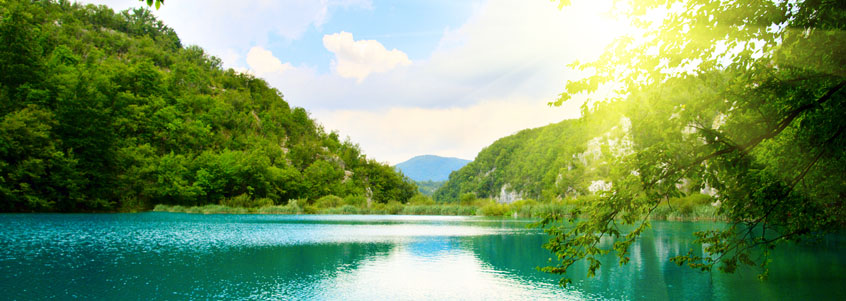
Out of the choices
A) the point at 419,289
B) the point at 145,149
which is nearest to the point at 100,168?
the point at 145,149

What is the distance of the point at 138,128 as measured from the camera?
76.1m

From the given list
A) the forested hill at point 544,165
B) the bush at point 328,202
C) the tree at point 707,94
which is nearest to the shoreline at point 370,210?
the bush at point 328,202

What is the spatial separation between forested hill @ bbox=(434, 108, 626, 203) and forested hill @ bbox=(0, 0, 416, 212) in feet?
134

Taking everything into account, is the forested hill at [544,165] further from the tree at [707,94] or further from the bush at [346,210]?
the tree at [707,94]

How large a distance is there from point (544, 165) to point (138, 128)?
106461 millimetres

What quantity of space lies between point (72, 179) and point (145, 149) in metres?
25.9

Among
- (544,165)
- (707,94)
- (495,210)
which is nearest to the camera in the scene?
(707,94)

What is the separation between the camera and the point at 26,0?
77.0 meters

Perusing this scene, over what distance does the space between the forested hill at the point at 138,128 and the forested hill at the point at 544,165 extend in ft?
134

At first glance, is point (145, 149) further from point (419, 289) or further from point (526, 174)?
point (526, 174)

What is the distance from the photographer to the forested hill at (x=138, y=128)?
44.1 meters

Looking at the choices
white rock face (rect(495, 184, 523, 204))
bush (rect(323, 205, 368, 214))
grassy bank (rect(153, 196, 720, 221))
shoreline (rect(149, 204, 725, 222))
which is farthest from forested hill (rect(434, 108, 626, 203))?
bush (rect(323, 205, 368, 214))

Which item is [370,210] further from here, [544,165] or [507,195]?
[507,195]

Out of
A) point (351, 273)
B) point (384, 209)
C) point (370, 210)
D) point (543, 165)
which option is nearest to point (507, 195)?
point (543, 165)
